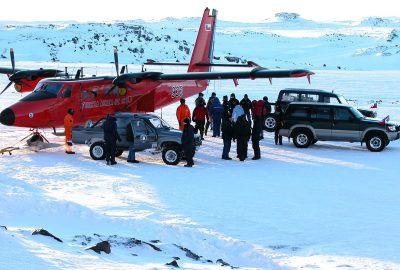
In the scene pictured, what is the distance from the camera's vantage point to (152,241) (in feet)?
32.3

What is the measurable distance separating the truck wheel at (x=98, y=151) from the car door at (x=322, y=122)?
7.13 metres

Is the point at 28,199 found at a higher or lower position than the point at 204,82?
lower

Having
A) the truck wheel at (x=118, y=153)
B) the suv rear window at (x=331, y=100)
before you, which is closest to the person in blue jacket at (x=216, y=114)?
the suv rear window at (x=331, y=100)

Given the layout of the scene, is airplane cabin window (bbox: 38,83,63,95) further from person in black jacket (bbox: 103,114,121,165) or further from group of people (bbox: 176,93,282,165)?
group of people (bbox: 176,93,282,165)

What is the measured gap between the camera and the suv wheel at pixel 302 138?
2059cm

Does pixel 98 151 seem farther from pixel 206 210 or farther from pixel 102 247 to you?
pixel 102 247

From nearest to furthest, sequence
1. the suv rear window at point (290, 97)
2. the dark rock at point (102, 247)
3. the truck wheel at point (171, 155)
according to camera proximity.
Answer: the dark rock at point (102, 247), the truck wheel at point (171, 155), the suv rear window at point (290, 97)

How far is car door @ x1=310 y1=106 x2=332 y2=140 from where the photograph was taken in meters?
20.3

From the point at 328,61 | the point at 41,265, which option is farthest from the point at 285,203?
the point at 328,61

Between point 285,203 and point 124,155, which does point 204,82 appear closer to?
point 124,155

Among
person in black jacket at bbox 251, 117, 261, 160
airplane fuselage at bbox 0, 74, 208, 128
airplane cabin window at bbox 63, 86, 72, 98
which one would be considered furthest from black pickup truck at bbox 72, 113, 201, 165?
airplane cabin window at bbox 63, 86, 72, 98

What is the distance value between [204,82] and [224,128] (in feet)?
28.6

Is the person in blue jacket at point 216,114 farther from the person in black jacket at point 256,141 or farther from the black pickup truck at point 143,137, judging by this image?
the black pickup truck at point 143,137

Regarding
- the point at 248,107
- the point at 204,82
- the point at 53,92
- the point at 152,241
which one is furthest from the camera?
the point at 204,82
